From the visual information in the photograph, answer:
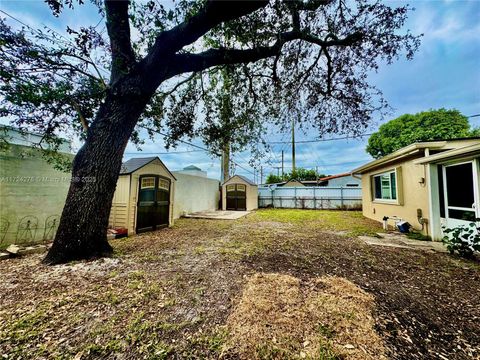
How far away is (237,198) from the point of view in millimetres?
13031

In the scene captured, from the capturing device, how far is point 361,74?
4.87 m

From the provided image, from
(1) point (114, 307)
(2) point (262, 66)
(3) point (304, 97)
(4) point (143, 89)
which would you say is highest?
(2) point (262, 66)

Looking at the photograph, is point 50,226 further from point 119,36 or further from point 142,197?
point 119,36

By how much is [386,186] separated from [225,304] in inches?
330

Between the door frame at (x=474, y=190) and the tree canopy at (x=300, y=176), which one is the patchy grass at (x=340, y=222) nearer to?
the door frame at (x=474, y=190)

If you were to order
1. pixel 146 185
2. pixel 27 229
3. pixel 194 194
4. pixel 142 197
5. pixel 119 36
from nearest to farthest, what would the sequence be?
pixel 119 36 → pixel 27 229 → pixel 142 197 → pixel 146 185 → pixel 194 194

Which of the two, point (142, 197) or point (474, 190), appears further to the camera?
point (142, 197)

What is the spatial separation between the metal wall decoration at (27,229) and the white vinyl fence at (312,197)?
40.1 ft

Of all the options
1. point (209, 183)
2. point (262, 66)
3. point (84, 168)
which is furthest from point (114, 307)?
point (209, 183)

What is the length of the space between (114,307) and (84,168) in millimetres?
2544

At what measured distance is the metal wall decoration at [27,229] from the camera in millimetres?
4402

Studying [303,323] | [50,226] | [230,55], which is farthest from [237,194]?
[303,323]

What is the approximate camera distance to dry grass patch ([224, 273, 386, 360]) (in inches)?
59.7

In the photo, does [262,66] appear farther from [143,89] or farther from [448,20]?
[448,20]
